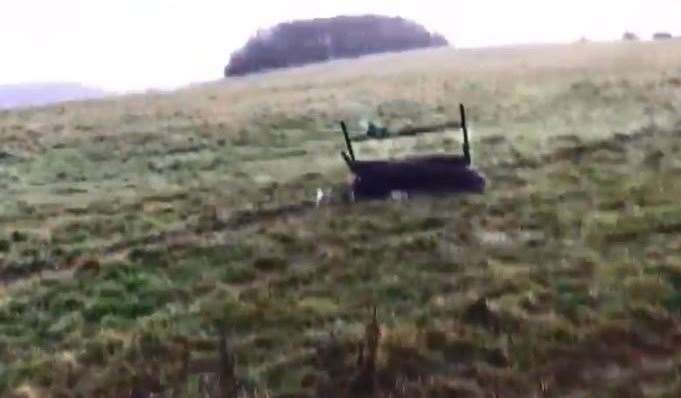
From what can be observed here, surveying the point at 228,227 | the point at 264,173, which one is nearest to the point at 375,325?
the point at 228,227

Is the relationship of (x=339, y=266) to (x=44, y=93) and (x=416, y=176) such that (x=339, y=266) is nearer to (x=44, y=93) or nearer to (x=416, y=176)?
(x=416, y=176)

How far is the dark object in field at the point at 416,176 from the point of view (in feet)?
62.6

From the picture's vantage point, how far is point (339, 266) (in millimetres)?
15180

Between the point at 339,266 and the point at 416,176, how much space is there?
14.8ft

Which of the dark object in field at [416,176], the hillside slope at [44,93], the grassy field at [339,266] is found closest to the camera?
the grassy field at [339,266]

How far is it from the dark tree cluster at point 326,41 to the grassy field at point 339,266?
26.2 meters

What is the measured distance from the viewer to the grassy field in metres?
11.6

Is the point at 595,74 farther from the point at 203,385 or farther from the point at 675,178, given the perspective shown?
the point at 203,385

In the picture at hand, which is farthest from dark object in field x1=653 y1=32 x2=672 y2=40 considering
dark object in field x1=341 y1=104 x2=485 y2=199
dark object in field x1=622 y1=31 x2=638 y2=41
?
dark object in field x1=341 y1=104 x2=485 y2=199

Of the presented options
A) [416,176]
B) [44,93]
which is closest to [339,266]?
[416,176]

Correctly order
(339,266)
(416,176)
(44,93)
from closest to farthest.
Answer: (339,266)
(416,176)
(44,93)

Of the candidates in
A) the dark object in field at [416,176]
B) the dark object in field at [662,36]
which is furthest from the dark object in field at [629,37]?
the dark object in field at [416,176]

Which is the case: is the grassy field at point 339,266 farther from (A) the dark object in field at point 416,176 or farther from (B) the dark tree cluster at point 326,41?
(B) the dark tree cluster at point 326,41

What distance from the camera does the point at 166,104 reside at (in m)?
39.4
